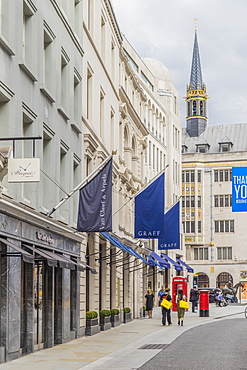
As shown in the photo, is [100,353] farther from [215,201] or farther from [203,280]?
[215,201]

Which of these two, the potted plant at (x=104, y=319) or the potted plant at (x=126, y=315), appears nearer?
the potted plant at (x=104, y=319)

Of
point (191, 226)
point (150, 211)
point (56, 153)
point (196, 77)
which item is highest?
point (196, 77)

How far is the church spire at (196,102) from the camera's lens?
113812 millimetres

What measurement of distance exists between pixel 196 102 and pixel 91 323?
307ft

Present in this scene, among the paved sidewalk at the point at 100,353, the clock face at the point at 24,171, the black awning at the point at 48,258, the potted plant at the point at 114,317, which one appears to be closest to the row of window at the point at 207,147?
the potted plant at the point at 114,317

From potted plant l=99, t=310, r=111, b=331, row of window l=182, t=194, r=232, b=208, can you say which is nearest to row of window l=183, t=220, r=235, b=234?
row of window l=182, t=194, r=232, b=208

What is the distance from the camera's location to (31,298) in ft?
61.2

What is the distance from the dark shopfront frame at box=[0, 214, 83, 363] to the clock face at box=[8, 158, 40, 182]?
1.31 metres

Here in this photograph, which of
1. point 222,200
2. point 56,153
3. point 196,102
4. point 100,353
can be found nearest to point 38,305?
point 100,353

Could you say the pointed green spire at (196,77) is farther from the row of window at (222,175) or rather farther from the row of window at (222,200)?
the row of window at (222,200)

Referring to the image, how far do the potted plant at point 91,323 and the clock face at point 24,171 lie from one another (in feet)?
41.5

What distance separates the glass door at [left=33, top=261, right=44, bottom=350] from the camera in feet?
64.7

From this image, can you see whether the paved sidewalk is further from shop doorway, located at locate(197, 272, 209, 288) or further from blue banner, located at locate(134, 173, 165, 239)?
shop doorway, located at locate(197, 272, 209, 288)

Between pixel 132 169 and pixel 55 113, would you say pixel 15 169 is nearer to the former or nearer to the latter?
pixel 55 113
